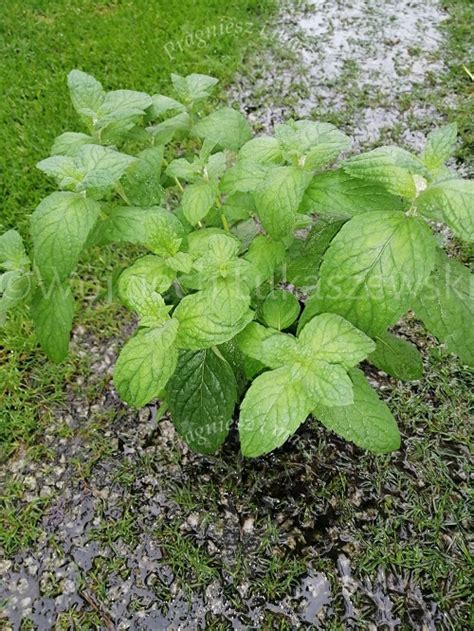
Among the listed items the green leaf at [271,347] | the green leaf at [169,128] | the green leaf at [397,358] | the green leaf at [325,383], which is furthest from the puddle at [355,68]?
the green leaf at [325,383]

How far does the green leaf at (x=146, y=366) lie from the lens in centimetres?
119

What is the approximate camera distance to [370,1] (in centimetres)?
411

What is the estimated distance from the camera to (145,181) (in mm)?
1539

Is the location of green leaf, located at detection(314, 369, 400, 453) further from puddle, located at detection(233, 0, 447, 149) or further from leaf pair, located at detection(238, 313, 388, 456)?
puddle, located at detection(233, 0, 447, 149)

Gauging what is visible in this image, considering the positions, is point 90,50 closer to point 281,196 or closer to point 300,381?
point 281,196

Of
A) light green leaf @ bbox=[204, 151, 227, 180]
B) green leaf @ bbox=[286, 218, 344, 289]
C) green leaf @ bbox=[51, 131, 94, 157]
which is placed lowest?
green leaf @ bbox=[286, 218, 344, 289]

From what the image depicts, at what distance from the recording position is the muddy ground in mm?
1676

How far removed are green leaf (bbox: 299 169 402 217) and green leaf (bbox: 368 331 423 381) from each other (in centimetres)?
49

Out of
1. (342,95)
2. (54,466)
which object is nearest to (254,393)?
(54,466)

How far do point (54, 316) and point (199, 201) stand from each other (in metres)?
0.48

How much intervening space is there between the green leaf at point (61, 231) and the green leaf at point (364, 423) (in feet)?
2.22

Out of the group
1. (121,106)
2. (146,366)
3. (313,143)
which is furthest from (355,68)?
(146,366)

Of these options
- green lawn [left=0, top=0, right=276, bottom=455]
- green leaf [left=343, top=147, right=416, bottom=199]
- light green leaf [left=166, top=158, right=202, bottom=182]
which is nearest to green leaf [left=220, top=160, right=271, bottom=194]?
light green leaf [left=166, top=158, right=202, bottom=182]

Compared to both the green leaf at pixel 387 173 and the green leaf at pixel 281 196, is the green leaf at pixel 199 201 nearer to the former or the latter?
the green leaf at pixel 281 196
